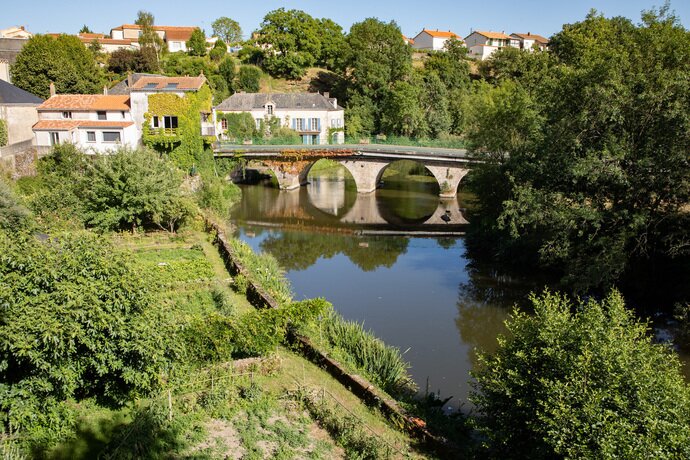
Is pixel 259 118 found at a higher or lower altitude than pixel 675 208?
higher

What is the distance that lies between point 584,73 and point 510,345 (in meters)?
16.5

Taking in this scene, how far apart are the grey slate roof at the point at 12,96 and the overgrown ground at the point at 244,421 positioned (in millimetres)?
32115

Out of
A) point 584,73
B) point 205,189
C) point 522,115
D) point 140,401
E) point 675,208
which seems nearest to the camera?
point 140,401

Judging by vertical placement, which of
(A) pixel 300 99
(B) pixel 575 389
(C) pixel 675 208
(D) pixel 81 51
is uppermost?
(D) pixel 81 51

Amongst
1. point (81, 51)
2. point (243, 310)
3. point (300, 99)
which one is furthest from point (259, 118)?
point (243, 310)

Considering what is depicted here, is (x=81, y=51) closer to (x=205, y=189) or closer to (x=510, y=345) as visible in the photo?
(x=205, y=189)

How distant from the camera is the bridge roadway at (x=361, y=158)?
46.3 m

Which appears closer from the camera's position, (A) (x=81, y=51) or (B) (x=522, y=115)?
(B) (x=522, y=115)

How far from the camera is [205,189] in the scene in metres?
34.9

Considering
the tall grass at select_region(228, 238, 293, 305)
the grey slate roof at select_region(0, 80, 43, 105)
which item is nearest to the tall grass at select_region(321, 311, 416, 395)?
the tall grass at select_region(228, 238, 293, 305)

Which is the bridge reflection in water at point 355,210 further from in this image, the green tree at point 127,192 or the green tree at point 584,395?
the green tree at point 584,395

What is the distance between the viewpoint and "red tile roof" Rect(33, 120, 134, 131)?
125ft

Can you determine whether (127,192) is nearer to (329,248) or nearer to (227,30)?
(329,248)

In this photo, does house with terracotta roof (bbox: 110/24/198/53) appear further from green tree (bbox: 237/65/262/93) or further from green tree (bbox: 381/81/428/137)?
green tree (bbox: 381/81/428/137)
